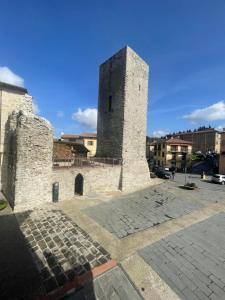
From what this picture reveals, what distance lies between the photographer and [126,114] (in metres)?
16.4

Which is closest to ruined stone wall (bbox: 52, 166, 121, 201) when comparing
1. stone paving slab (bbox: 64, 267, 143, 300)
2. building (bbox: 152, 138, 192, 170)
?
stone paving slab (bbox: 64, 267, 143, 300)

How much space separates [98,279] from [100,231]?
2784mm

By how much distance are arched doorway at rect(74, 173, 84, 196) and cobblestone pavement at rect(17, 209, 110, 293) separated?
4718 mm

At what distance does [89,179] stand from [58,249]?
7679mm

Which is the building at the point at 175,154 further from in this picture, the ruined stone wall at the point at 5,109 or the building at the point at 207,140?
the ruined stone wall at the point at 5,109

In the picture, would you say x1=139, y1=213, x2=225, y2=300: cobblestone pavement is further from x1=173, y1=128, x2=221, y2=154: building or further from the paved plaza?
x1=173, y1=128, x2=221, y2=154: building

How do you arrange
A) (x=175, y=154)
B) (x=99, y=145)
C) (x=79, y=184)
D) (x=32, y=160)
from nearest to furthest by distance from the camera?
(x=32, y=160), (x=79, y=184), (x=99, y=145), (x=175, y=154)

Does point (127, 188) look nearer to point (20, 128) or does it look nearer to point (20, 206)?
point (20, 206)

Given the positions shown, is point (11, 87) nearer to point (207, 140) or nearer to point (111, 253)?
point (111, 253)

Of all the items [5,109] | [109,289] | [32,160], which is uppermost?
[5,109]

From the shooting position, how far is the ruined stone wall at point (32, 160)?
9.90m

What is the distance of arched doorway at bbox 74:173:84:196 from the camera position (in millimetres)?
14012

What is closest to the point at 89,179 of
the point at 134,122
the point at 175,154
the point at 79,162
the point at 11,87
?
the point at 79,162

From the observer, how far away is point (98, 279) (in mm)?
5438
